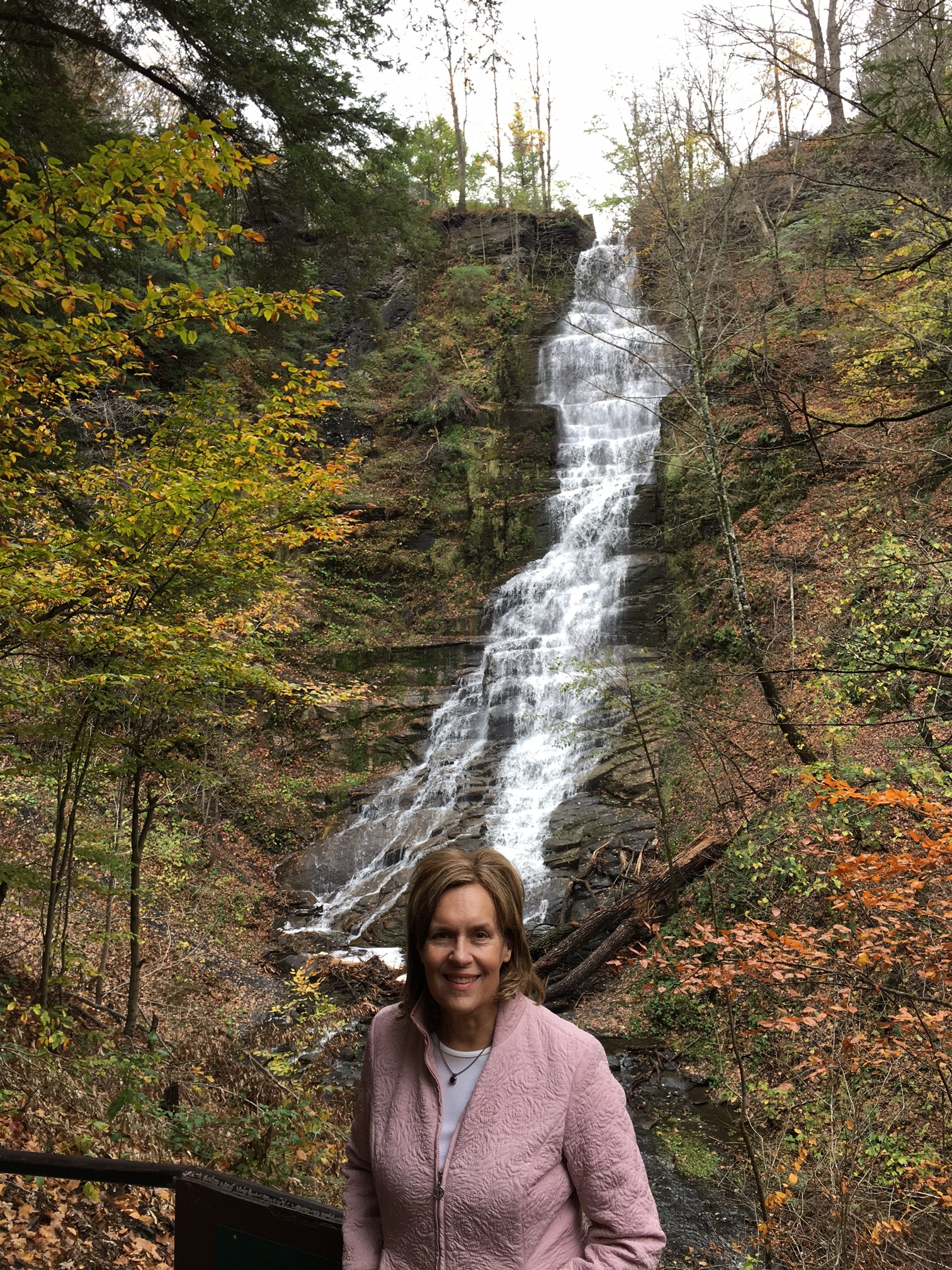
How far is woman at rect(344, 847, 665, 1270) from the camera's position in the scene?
1405 millimetres

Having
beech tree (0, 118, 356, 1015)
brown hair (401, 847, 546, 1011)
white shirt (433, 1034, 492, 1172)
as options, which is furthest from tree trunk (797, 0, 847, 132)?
white shirt (433, 1034, 492, 1172)

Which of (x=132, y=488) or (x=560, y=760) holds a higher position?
(x=132, y=488)

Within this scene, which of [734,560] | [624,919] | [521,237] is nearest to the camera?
[734,560]

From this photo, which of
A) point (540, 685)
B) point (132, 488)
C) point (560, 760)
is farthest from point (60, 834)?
point (540, 685)

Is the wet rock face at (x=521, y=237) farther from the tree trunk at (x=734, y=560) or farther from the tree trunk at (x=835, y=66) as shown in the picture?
the tree trunk at (x=734, y=560)

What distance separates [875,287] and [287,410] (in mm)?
13046

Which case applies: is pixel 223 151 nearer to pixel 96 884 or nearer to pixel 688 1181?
pixel 96 884

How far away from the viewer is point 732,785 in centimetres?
909

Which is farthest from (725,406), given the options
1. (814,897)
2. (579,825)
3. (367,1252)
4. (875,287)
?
(367,1252)

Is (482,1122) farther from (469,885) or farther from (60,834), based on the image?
(60,834)

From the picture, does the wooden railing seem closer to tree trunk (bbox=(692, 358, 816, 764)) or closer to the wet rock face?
tree trunk (bbox=(692, 358, 816, 764))

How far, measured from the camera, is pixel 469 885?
1627 mm

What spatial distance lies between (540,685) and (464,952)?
14.0m

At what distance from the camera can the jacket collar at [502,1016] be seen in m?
1.56
